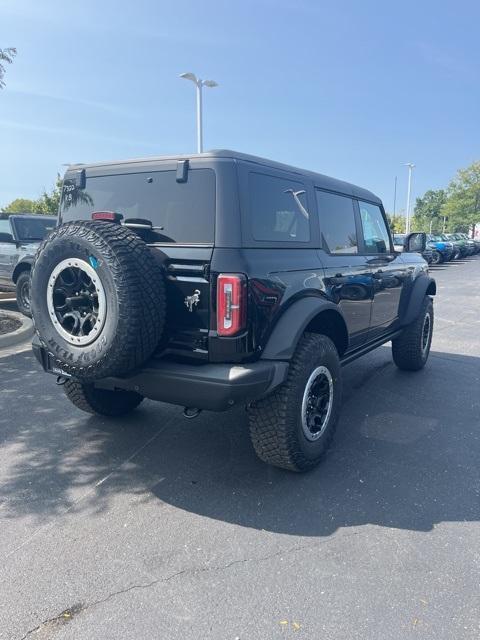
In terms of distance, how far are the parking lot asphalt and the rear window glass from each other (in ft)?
5.27

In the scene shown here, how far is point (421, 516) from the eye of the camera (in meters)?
2.83

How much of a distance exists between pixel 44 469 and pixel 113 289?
1524 millimetres

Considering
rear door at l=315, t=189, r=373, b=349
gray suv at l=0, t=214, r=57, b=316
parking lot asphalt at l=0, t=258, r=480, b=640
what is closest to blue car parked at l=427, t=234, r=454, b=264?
gray suv at l=0, t=214, r=57, b=316

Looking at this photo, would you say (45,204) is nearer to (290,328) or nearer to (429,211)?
(290,328)

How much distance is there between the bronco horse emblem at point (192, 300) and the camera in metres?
2.78

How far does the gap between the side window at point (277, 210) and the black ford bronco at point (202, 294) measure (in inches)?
0.5

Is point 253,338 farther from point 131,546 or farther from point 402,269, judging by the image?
point 402,269

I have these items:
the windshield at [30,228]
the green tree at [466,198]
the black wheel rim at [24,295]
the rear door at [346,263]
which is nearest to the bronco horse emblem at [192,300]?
the rear door at [346,263]

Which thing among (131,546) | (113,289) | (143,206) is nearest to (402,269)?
(143,206)

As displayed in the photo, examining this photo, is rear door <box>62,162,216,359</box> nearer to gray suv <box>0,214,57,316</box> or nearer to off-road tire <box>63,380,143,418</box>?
off-road tire <box>63,380,143,418</box>

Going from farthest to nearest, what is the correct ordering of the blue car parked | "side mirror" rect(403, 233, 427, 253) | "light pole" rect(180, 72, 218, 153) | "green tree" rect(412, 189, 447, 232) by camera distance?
"green tree" rect(412, 189, 447, 232), the blue car parked, "light pole" rect(180, 72, 218, 153), "side mirror" rect(403, 233, 427, 253)

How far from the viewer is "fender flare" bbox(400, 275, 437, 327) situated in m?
5.37

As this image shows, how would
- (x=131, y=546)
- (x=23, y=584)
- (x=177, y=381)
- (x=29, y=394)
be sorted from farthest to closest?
(x=29, y=394), (x=177, y=381), (x=131, y=546), (x=23, y=584)

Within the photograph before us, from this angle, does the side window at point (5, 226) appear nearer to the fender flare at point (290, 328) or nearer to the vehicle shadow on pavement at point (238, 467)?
the vehicle shadow on pavement at point (238, 467)
